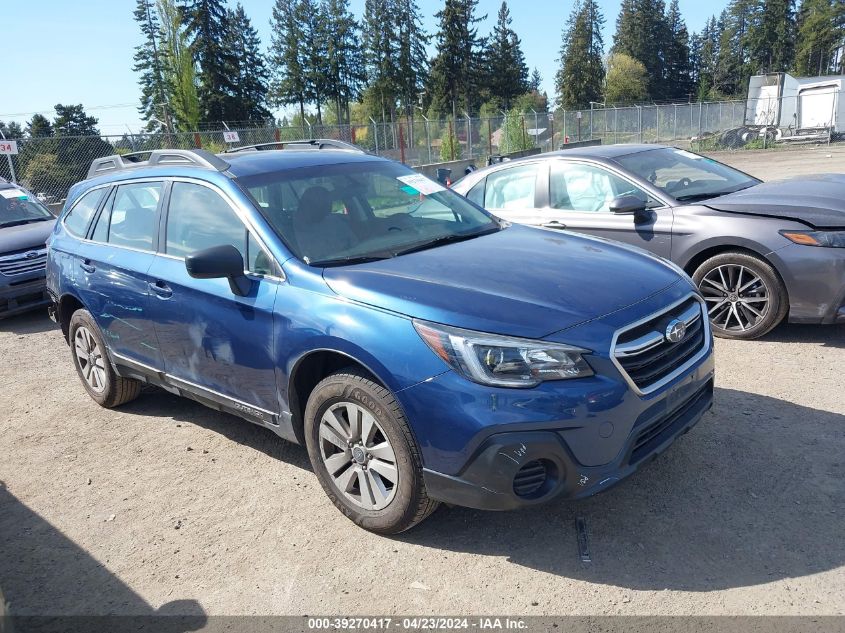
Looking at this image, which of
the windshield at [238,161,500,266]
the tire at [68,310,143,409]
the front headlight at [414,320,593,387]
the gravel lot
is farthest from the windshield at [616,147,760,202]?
the tire at [68,310,143,409]

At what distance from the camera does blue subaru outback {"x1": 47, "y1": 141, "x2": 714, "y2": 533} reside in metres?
2.79

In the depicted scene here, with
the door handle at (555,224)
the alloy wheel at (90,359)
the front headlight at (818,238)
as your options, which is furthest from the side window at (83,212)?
the front headlight at (818,238)

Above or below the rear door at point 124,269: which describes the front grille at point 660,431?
below

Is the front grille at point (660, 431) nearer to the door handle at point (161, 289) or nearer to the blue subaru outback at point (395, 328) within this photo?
the blue subaru outback at point (395, 328)

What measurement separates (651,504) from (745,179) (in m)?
4.41

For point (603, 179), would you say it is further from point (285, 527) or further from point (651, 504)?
point (285, 527)

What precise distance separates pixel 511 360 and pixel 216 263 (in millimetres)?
1589

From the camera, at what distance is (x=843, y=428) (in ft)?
13.1

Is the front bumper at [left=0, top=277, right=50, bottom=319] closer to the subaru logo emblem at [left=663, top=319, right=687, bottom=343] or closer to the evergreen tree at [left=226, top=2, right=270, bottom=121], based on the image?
the subaru logo emblem at [left=663, top=319, right=687, bottom=343]

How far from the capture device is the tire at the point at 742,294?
5312 millimetres

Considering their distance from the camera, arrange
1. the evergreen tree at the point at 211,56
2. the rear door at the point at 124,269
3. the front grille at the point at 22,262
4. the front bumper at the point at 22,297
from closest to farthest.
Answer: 1. the rear door at the point at 124,269
2. the front bumper at the point at 22,297
3. the front grille at the point at 22,262
4. the evergreen tree at the point at 211,56

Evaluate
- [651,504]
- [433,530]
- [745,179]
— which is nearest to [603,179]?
[745,179]

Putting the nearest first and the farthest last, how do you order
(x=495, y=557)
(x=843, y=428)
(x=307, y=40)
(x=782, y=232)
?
(x=495, y=557) → (x=843, y=428) → (x=782, y=232) → (x=307, y=40)

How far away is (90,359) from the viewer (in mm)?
5234
